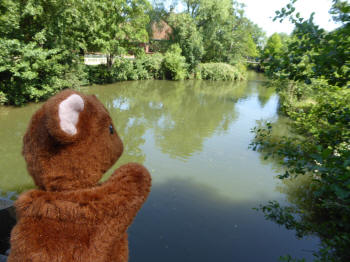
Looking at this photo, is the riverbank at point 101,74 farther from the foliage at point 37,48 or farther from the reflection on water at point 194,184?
the reflection on water at point 194,184

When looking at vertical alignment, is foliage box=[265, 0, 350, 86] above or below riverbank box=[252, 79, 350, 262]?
above

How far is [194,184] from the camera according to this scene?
577cm

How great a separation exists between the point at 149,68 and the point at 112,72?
524cm

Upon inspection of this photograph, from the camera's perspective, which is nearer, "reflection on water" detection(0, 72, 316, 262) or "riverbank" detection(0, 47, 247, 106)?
"reflection on water" detection(0, 72, 316, 262)

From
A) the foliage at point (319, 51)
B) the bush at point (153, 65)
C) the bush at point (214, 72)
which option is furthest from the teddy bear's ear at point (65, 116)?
the bush at point (214, 72)

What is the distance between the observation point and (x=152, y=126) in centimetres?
971

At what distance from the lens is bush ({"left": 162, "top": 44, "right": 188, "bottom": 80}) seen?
23.3 metres

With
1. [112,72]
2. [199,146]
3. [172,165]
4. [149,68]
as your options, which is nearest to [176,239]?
[172,165]

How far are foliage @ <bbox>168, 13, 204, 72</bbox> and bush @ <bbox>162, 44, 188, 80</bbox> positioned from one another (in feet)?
4.51

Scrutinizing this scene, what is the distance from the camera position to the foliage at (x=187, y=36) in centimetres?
2478

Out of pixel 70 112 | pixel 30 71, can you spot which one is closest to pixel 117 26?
pixel 30 71

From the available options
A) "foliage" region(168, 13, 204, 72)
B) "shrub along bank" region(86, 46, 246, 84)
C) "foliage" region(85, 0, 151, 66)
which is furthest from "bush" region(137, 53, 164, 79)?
"foliage" region(168, 13, 204, 72)

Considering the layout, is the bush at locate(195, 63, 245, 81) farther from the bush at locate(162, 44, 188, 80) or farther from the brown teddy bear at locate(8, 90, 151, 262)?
the brown teddy bear at locate(8, 90, 151, 262)

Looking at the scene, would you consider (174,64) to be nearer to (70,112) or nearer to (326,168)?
(326,168)
